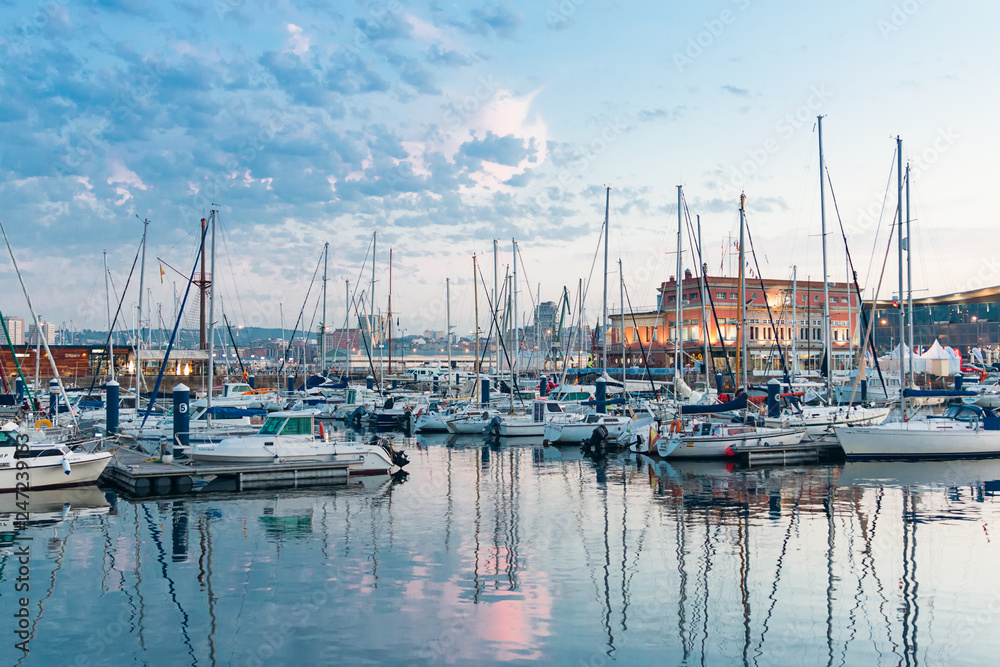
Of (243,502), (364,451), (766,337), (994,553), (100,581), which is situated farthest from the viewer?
(766,337)

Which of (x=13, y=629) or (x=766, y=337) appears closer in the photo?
(x=13, y=629)

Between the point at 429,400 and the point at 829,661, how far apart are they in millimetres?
50670

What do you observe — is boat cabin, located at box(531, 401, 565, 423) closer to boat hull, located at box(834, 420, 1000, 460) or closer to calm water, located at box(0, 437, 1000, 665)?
boat hull, located at box(834, 420, 1000, 460)

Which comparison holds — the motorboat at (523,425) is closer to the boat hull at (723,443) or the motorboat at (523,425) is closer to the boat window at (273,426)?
the boat hull at (723,443)

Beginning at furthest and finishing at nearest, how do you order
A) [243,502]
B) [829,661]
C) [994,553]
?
[243,502] < [994,553] < [829,661]

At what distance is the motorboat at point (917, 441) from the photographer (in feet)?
117

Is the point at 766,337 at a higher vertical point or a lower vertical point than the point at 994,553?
higher

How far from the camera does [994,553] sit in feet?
64.4

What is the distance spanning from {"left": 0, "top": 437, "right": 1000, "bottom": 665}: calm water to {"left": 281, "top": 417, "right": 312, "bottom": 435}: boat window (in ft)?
11.2

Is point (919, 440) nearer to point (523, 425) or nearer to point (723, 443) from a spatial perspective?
point (723, 443)

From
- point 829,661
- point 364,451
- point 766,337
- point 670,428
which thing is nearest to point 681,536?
point 829,661

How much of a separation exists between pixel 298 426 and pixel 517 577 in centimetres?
1609

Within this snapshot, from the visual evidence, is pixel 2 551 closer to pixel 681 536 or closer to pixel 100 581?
pixel 100 581

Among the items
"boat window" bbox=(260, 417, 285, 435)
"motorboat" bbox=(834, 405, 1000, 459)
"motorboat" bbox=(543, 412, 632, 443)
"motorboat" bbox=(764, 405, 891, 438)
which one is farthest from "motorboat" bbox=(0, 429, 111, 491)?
"motorboat" bbox=(834, 405, 1000, 459)
